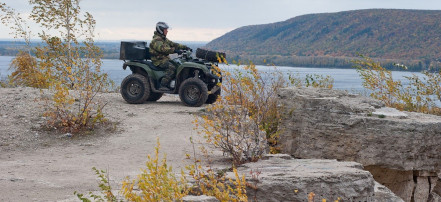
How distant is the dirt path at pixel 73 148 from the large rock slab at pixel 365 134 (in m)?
1.90

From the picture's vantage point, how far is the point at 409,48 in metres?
52.9

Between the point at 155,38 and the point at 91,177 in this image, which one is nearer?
the point at 91,177

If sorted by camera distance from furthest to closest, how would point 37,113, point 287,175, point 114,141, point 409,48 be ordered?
point 409,48 < point 37,113 < point 114,141 < point 287,175

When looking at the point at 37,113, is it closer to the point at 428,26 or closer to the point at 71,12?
the point at 71,12

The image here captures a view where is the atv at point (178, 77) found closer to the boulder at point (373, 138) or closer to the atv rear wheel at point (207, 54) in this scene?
the atv rear wheel at point (207, 54)

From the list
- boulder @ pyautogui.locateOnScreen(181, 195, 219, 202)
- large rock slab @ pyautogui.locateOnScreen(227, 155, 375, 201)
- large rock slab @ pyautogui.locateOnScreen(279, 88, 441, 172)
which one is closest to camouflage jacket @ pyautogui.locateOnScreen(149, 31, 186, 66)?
A: large rock slab @ pyautogui.locateOnScreen(279, 88, 441, 172)

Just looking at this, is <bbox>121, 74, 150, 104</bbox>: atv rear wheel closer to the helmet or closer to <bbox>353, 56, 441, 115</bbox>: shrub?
the helmet

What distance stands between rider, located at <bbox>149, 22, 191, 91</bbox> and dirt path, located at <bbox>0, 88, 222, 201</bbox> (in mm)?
770

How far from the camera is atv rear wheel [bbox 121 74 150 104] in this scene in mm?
14258

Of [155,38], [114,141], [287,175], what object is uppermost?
[155,38]

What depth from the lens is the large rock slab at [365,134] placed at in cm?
789

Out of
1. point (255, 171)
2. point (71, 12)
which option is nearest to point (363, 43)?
point (71, 12)

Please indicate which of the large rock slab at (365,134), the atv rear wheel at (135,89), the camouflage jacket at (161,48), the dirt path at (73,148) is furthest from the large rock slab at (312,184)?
the atv rear wheel at (135,89)

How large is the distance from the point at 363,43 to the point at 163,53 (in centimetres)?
4880
